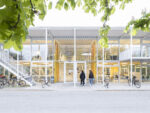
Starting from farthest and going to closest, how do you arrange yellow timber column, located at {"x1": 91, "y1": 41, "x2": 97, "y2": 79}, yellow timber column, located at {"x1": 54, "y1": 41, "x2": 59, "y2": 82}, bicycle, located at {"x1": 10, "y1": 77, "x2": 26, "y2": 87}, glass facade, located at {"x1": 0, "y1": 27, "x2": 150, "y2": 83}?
1. yellow timber column, located at {"x1": 91, "y1": 41, "x2": 97, "y2": 79}
2. yellow timber column, located at {"x1": 54, "y1": 41, "x2": 59, "y2": 82}
3. glass facade, located at {"x1": 0, "y1": 27, "x2": 150, "y2": 83}
4. bicycle, located at {"x1": 10, "y1": 77, "x2": 26, "y2": 87}

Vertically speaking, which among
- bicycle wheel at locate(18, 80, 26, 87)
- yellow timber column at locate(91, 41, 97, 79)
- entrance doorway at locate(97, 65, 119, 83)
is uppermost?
yellow timber column at locate(91, 41, 97, 79)

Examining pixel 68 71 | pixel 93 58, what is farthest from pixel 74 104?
pixel 93 58

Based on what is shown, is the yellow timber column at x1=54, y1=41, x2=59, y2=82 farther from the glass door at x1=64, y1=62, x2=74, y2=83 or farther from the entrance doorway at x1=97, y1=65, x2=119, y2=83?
the entrance doorway at x1=97, y1=65, x2=119, y2=83

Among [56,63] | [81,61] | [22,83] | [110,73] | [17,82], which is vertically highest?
[81,61]

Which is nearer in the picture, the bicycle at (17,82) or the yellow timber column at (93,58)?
the bicycle at (17,82)

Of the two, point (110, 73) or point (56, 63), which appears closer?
point (110, 73)

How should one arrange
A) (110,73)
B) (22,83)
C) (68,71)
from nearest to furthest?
(22,83) → (110,73) → (68,71)

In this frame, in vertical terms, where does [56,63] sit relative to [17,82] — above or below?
above

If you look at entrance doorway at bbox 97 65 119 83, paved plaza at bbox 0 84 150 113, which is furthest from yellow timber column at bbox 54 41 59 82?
paved plaza at bbox 0 84 150 113

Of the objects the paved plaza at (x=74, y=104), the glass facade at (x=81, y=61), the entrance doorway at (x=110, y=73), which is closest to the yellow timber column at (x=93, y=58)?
the glass facade at (x=81, y=61)

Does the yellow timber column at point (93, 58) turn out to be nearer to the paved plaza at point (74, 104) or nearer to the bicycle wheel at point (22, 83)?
the bicycle wheel at point (22, 83)

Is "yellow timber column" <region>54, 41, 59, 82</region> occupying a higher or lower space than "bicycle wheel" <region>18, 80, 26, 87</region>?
higher

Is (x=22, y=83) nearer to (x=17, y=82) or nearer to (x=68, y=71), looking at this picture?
(x=17, y=82)

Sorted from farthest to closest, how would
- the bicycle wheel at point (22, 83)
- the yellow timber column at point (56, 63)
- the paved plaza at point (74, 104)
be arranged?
the yellow timber column at point (56, 63) → the bicycle wheel at point (22, 83) → the paved plaza at point (74, 104)
